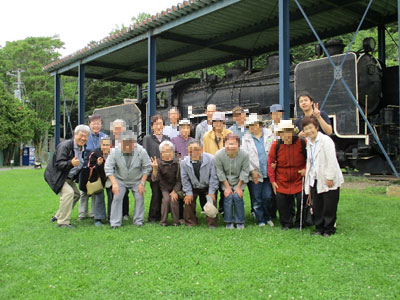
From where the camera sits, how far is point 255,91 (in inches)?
473

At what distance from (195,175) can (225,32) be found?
26.8ft

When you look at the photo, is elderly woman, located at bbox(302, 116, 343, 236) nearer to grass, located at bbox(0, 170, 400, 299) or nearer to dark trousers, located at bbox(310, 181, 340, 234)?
dark trousers, located at bbox(310, 181, 340, 234)

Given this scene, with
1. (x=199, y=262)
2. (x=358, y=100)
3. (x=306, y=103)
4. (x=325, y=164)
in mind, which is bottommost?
(x=199, y=262)

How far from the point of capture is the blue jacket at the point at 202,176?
5613 millimetres

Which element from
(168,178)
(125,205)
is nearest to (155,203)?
(168,178)

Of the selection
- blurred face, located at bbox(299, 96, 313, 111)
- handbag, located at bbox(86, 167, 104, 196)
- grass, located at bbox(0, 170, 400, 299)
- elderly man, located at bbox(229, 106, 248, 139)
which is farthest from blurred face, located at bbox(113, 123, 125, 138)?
blurred face, located at bbox(299, 96, 313, 111)

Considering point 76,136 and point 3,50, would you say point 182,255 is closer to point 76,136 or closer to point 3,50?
point 76,136

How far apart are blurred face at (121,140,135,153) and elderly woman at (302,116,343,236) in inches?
98.8

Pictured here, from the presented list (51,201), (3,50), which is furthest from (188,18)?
(3,50)

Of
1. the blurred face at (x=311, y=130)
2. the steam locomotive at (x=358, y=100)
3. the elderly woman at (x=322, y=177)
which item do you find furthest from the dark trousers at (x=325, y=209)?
the steam locomotive at (x=358, y=100)

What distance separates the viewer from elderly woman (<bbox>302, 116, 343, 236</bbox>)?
4836 mm

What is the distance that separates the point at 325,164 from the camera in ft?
16.0

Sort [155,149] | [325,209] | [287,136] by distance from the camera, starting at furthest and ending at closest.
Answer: [155,149] → [287,136] → [325,209]

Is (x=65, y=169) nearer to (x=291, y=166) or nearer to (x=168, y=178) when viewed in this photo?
(x=168, y=178)
